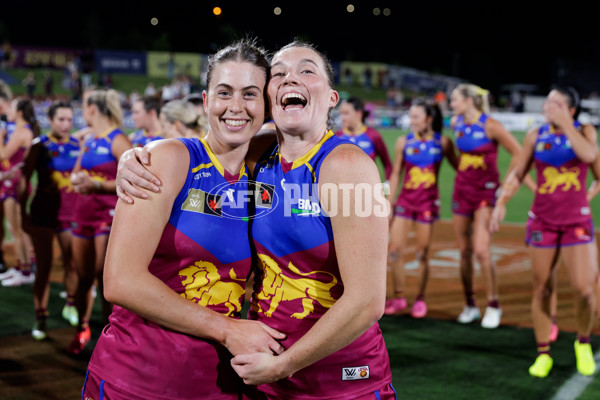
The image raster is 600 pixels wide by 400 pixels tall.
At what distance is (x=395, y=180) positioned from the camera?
7855 millimetres

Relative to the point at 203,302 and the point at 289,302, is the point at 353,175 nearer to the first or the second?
the point at 289,302

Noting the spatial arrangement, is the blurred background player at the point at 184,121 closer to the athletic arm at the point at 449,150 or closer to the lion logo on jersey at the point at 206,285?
the athletic arm at the point at 449,150

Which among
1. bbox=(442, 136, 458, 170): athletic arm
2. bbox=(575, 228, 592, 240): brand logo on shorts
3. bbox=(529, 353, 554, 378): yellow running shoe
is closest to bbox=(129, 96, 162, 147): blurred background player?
bbox=(442, 136, 458, 170): athletic arm

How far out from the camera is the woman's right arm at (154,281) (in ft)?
7.54

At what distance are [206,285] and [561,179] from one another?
424 centimetres

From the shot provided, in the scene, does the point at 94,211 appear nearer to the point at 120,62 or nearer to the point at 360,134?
the point at 360,134

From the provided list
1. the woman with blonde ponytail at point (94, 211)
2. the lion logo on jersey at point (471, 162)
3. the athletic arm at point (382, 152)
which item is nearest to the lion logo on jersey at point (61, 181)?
the woman with blonde ponytail at point (94, 211)

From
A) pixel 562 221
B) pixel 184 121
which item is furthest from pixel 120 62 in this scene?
pixel 562 221

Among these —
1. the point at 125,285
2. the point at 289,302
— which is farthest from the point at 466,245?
the point at 125,285

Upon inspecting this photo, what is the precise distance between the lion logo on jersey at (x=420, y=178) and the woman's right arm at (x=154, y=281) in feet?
18.1

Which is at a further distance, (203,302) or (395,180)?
(395,180)

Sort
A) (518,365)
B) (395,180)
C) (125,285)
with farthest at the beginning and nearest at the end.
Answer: (395,180) → (518,365) → (125,285)

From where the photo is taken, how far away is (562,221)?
557 centimetres

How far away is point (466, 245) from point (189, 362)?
550cm
